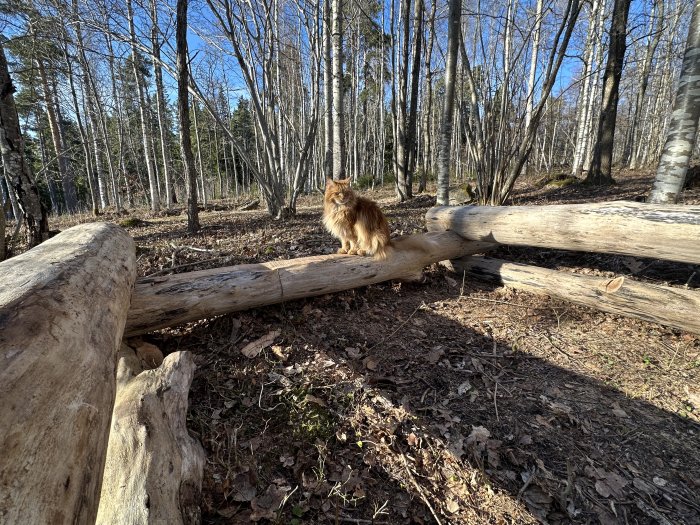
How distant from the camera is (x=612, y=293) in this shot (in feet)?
10.9

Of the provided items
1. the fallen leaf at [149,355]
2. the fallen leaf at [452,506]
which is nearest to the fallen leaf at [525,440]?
the fallen leaf at [452,506]

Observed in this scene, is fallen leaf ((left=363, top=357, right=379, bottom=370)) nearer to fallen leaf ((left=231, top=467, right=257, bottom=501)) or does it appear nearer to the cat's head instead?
fallen leaf ((left=231, top=467, right=257, bottom=501))

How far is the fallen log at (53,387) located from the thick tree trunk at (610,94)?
516 inches

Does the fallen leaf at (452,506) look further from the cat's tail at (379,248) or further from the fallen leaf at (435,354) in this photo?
the cat's tail at (379,248)

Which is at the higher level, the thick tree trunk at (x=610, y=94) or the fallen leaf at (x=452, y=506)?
the thick tree trunk at (x=610, y=94)

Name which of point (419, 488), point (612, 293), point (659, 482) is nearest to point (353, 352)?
point (419, 488)

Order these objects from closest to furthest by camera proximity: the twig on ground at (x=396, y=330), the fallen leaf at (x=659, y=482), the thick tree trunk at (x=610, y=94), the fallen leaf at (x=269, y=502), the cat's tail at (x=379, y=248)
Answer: the fallen leaf at (x=269, y=502), the fallen leaf at (x=659, y=482), the twig on ground at (x=396, y=330), the cat's tail at (x=379, y=248), the thick tree trunk at (x=610, y=94)

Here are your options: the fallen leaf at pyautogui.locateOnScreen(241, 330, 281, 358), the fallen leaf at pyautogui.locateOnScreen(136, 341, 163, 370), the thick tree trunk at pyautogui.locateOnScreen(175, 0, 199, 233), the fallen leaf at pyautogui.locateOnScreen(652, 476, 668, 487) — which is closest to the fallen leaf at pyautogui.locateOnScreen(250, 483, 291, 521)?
the fallen leaf at pyautogui.locateOnScreen(241, 330, 281, 358)

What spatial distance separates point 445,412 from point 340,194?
2734 millimetres

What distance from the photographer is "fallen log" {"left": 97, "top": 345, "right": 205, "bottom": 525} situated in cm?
141

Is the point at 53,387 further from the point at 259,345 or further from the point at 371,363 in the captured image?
the point at 371,363

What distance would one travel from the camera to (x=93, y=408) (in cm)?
136

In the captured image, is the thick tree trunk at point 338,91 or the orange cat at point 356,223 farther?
the thick tree trunk at point 338,91

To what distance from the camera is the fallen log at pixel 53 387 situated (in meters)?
1.02
